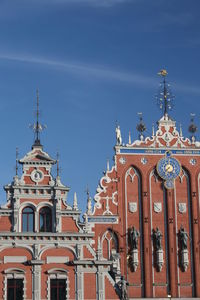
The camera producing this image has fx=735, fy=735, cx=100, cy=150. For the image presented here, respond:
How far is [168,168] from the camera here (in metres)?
55.9

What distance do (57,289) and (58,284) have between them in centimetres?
33

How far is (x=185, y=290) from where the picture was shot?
53562 mm

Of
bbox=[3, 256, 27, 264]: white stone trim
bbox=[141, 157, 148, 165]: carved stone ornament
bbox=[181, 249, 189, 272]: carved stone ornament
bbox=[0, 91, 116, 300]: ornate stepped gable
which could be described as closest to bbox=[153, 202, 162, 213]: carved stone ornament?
bbox=[141, 157, 148, 165]: carved stone ornament

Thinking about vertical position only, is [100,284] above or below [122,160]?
below

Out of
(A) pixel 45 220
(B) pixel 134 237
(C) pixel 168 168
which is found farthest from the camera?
(C) pixel 168 168

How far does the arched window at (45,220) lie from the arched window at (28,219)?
2.11 ft

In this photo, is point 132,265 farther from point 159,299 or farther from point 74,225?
point 74,225

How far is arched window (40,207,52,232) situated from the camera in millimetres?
49250

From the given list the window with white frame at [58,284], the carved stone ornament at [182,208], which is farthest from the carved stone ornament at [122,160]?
the window with white frame at [58,284]

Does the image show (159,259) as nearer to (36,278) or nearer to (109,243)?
(109,243)

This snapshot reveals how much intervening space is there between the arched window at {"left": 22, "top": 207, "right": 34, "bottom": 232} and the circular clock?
1137cm

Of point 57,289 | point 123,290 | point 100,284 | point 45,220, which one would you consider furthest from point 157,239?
point 57,289

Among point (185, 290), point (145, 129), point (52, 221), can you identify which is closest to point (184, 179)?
point (145, 129)

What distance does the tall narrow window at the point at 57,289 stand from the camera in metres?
47.8
